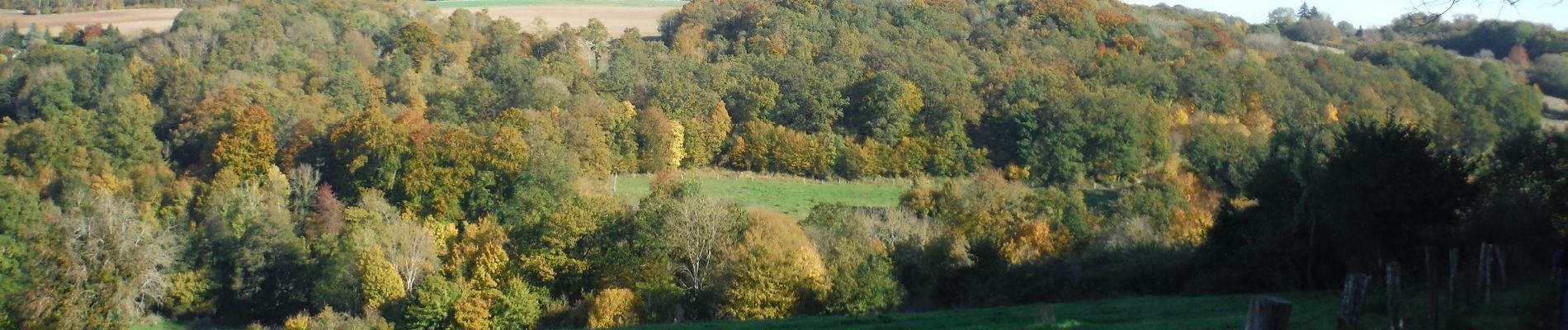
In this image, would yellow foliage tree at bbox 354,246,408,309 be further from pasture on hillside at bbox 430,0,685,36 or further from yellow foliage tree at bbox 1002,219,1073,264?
pasture on hillside at bbox 430,0,685,36

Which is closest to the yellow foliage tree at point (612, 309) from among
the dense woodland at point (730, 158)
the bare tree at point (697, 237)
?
the dense woodland at point (730, 158)

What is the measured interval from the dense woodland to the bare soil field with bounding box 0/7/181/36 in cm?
197

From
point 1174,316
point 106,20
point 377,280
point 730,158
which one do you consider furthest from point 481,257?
point 106,20

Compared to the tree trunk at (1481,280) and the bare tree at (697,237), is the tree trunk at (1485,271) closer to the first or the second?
the tree trunk at (1481,280)

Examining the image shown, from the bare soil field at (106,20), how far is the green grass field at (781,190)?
37.5m

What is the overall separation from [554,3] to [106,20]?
30.5m

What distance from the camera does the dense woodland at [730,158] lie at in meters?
27.8

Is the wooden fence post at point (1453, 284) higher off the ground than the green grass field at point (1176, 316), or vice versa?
the wooden fence post at point (1453, 284)

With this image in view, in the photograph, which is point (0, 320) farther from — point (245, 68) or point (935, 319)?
point (245, 68)

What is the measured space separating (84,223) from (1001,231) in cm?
2902

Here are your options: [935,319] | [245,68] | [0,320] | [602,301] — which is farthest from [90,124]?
[935,319]

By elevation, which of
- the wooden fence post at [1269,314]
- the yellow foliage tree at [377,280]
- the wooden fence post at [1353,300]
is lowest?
the yellow foliage tree at [377,280]

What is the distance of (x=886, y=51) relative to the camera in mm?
77250

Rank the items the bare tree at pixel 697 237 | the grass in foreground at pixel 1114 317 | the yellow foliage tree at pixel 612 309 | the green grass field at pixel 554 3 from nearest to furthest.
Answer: the grass in foreground at pixel 1114 317, the yellow foliage tree at pixel 612 309, the bare tree at pixel 697 237, the green grass field at pixel 554 3
